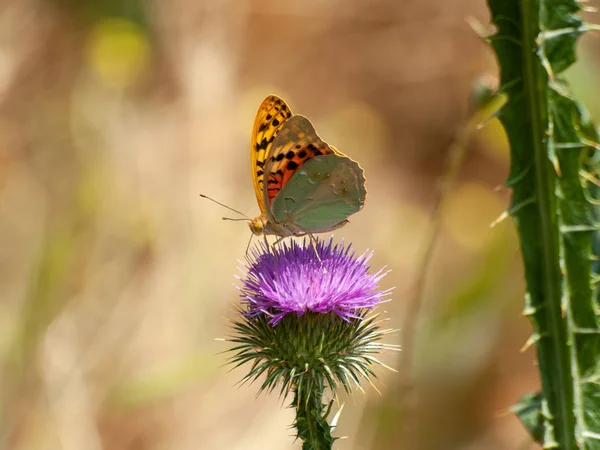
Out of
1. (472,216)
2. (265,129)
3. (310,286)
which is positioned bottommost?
(310,286)

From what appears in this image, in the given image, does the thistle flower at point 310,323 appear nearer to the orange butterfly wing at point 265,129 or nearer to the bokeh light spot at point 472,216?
the orange butterfly wing at point 265,129

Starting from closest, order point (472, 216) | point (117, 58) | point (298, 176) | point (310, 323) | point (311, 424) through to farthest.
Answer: point (311, 424) < point (310, 323) < point (298, 176) < point (117, 58) < point (472, 216)

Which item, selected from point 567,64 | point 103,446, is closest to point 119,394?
point 103,446

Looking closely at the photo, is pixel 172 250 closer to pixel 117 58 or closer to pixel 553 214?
pixel 117 58

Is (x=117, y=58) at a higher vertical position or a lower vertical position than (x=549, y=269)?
higher

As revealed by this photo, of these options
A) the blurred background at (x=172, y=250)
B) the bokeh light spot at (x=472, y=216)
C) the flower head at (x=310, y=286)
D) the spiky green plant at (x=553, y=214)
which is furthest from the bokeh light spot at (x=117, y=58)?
the spiky green plant at (x=553, y=214)

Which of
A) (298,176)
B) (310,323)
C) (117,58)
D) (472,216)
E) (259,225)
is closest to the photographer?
(310,323)

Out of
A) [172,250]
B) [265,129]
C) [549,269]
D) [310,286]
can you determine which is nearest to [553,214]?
[549,269]
